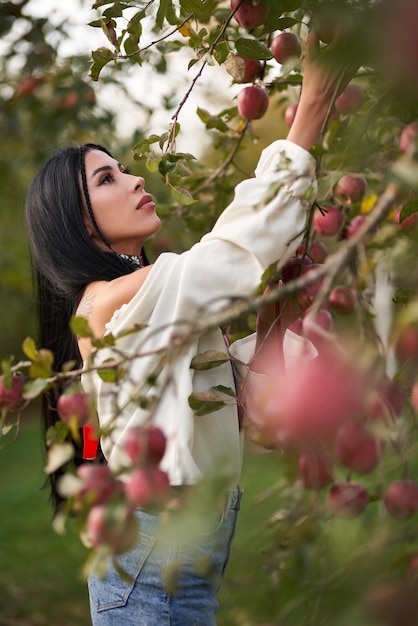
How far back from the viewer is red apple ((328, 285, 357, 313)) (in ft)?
3.07

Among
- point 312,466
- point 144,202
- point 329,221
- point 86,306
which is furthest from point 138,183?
point 312,466

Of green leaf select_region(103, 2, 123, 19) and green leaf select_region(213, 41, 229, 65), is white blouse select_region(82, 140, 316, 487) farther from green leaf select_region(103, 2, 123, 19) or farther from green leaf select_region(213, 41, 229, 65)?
green leaf select_region(103, 2, 123, 19)

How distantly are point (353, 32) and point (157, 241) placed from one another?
1504mm

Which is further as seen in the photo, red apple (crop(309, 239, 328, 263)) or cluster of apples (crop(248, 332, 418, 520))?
red apple (crop(309, 239, 328, 263))

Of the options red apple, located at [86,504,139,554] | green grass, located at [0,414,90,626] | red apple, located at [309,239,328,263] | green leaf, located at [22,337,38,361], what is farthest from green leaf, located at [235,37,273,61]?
green grass, located at [0,414,90,626]

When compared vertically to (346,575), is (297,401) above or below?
above

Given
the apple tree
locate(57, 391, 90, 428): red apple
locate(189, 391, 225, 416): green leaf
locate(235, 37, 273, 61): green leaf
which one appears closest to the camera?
the apple tree

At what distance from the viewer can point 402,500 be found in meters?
0.72

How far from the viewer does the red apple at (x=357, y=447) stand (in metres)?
0.65

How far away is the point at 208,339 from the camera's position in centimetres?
128

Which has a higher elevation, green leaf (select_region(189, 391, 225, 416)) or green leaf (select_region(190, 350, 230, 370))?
green leaf (select_region(190, 350, 230, 370))

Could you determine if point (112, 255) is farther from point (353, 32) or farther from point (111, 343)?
point (353, 32)

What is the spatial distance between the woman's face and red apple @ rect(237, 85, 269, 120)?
0.87ft

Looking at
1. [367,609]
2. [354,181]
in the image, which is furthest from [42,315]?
[367,609]
